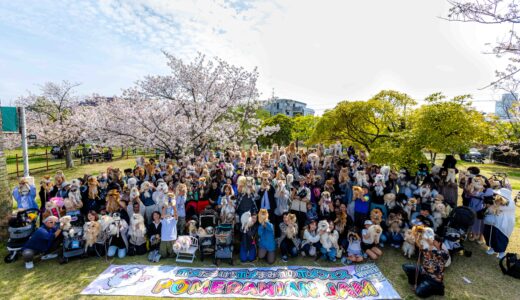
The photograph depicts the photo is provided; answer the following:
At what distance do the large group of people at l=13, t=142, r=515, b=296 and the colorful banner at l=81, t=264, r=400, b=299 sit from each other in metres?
0.47

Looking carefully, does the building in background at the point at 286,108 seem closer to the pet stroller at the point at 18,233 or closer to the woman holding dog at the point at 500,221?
the woman holding dog at the point at 500,221

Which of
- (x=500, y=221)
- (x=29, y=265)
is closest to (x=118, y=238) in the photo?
(x=29, y=265)

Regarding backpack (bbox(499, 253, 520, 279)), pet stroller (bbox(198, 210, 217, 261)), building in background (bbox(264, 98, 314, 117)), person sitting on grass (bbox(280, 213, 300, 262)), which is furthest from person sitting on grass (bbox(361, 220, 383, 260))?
building in background (bbox(264, 98, 314, 117))

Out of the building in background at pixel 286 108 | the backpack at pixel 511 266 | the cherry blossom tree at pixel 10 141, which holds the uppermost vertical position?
the building in background at pixel 286 108

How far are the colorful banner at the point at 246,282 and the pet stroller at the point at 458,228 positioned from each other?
2.00 metres

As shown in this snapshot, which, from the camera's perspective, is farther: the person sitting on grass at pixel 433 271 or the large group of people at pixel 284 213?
the large group of people at pixel 284 213

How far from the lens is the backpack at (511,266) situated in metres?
5.39

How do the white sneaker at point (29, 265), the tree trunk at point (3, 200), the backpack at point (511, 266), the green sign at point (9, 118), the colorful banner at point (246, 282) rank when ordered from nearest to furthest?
the colorful banner at point (246, 282)
the backpack at point (511, 266)
the white sneaker at point (29, 265)
the tree trunk at point (3, 200)
the green sign at point (9, 118)

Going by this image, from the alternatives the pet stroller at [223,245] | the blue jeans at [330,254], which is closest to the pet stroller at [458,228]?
the blue jeans at [330,254]

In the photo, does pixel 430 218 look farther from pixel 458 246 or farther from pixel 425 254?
pixel 425 254

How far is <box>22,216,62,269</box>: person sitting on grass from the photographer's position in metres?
5.61

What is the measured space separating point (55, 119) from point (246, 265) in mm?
21491

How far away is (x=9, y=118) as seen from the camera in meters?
8.25

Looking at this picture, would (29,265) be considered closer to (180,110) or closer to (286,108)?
(180,110)
